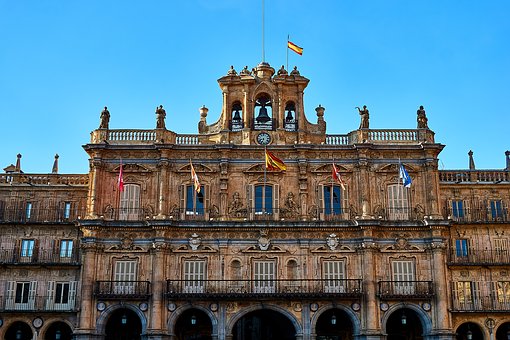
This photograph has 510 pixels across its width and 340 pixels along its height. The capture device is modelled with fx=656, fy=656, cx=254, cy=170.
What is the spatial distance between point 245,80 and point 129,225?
1421 cm

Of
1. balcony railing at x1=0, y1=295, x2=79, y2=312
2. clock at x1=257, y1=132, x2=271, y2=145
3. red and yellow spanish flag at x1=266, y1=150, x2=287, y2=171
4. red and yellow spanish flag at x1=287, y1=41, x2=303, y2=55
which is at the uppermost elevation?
red and yellow spanish flag at x1=287, y1=41, x2=303, y2=55

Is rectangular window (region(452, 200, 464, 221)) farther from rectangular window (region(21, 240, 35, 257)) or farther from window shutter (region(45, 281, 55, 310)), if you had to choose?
rectangular window (region(21, 240, 35, 257))

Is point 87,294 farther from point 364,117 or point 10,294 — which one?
point 364,117

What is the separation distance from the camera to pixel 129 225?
47094mm

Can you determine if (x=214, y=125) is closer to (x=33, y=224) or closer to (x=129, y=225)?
(x=129, y=225)

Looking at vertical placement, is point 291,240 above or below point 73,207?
below

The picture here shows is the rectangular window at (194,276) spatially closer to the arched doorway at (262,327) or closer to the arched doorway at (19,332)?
the arched doorway at (262,327)

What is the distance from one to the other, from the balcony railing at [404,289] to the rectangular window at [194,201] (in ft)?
45.9

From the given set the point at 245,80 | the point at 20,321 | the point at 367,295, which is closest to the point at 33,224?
the point at 20,321

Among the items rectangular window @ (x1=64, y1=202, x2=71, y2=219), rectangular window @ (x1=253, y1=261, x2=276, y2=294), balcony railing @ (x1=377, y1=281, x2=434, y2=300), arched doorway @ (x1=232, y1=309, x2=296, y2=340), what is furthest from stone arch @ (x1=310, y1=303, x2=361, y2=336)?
rectangular window @ (x1=64, y1=202, x2=71, y2=219)

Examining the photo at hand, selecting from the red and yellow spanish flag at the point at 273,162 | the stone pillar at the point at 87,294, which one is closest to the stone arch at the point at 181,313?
the stone pillar at the point at 87,294

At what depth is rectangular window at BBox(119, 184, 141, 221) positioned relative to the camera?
4803cm

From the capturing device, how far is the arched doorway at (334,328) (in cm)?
4831

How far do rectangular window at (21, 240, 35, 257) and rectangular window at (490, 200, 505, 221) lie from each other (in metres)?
35.2
